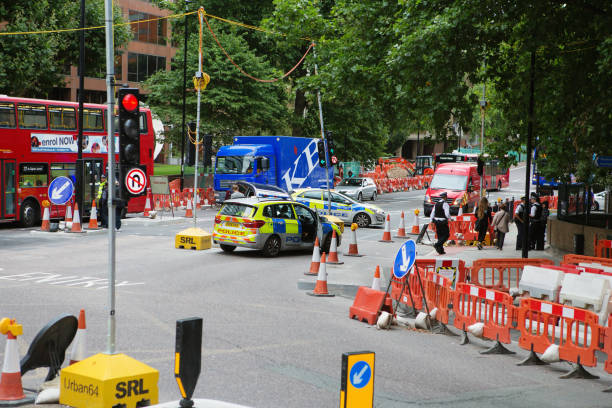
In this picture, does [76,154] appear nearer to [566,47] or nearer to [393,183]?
[566,47]

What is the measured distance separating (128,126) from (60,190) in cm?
1594

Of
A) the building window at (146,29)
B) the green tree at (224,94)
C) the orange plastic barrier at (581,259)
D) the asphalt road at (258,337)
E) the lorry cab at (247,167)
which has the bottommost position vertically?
the asphalt road at (258,337)

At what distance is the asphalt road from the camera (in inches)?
331

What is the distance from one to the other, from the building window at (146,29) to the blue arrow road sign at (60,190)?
46404 millimetres

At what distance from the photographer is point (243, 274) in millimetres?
17391

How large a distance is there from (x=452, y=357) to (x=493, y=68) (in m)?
8.92

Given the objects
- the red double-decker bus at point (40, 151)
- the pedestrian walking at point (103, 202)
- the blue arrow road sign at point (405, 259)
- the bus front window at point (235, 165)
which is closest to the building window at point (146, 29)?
the bus front window at point (235, 165)

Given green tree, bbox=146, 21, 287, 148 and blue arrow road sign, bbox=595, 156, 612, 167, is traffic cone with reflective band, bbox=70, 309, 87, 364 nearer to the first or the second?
blue arrow road sign, bbox=595, 156, 612, 167

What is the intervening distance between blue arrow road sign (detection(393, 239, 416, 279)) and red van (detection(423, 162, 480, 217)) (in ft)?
78.5

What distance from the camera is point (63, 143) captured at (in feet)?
93.5

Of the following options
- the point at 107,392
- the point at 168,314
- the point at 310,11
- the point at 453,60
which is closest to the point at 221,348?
the point at 168,314

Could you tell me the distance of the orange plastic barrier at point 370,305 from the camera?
1245cm

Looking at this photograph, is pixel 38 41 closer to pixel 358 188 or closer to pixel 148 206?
pixel 148 206

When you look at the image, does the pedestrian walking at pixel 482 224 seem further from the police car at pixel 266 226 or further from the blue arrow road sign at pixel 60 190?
the blue arrow road sign at pixel 60 190
